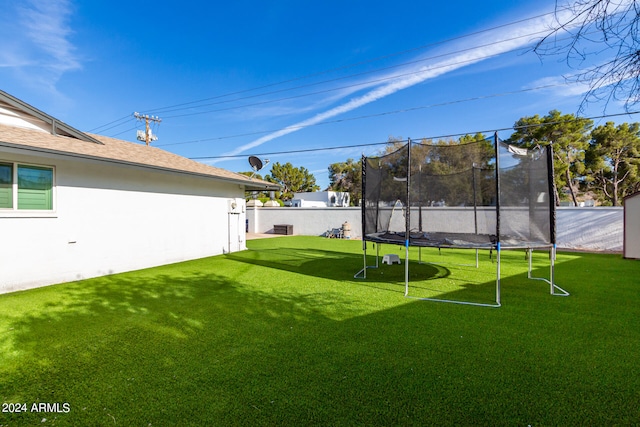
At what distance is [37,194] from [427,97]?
43.6 ft

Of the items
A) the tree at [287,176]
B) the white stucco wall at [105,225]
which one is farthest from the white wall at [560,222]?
the tree at [287,176]

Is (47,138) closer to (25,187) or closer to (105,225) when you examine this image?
(25,187)

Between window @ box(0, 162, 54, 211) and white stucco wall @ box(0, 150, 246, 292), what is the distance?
0.11m

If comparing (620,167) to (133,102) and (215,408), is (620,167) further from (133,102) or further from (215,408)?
(133,102)

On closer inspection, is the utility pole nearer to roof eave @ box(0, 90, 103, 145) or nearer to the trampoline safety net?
roof eave @ box(0, 90, 103, 145)

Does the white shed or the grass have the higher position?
the white shed

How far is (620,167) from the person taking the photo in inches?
722

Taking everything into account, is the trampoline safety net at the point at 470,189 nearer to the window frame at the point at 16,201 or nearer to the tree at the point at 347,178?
the window frame at the point at 16,201

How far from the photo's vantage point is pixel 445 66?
1164 cm

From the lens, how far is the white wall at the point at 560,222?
33.0 feet

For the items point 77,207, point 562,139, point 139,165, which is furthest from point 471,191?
point 562,139

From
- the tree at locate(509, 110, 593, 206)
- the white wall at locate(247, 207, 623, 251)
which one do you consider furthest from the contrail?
the tree at locate(509, 110, 593, 206)

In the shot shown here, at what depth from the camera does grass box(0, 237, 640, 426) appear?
195cm

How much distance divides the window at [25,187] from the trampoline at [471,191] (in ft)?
19.6
